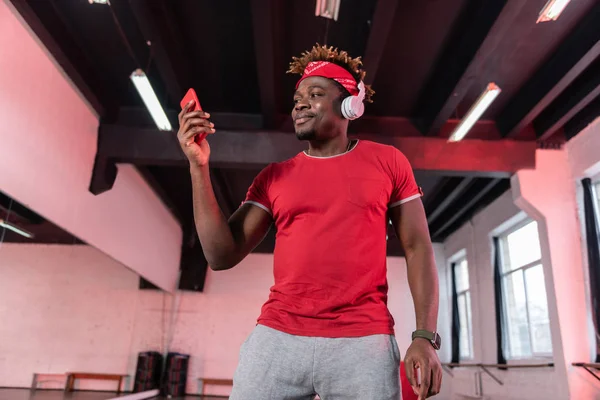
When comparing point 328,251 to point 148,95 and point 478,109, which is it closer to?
point 148,95

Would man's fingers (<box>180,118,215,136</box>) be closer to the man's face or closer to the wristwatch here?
the man's face

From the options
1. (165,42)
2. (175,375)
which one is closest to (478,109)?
(165,42)

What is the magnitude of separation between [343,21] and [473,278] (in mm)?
5546

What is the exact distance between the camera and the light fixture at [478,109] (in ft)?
12.6

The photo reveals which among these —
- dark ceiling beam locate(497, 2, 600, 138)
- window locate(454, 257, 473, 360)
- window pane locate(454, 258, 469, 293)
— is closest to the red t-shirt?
dark ceiling beam locate(497, 2, 600, 138)

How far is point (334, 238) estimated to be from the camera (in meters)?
1.02

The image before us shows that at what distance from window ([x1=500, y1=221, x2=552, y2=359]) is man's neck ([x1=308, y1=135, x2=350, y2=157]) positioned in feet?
18.7

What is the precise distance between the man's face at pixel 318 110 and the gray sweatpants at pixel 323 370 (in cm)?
50

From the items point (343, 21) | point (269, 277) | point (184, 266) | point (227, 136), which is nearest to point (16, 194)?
point (227, 136)

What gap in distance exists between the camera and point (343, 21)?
396cm

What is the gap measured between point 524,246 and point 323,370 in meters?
6.52

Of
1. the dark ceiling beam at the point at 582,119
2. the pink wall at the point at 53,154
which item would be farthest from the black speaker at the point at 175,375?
the dark ceiling beam at the point at 582,119

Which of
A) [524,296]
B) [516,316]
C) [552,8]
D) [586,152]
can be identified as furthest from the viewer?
[516,316]

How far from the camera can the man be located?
92 cm
